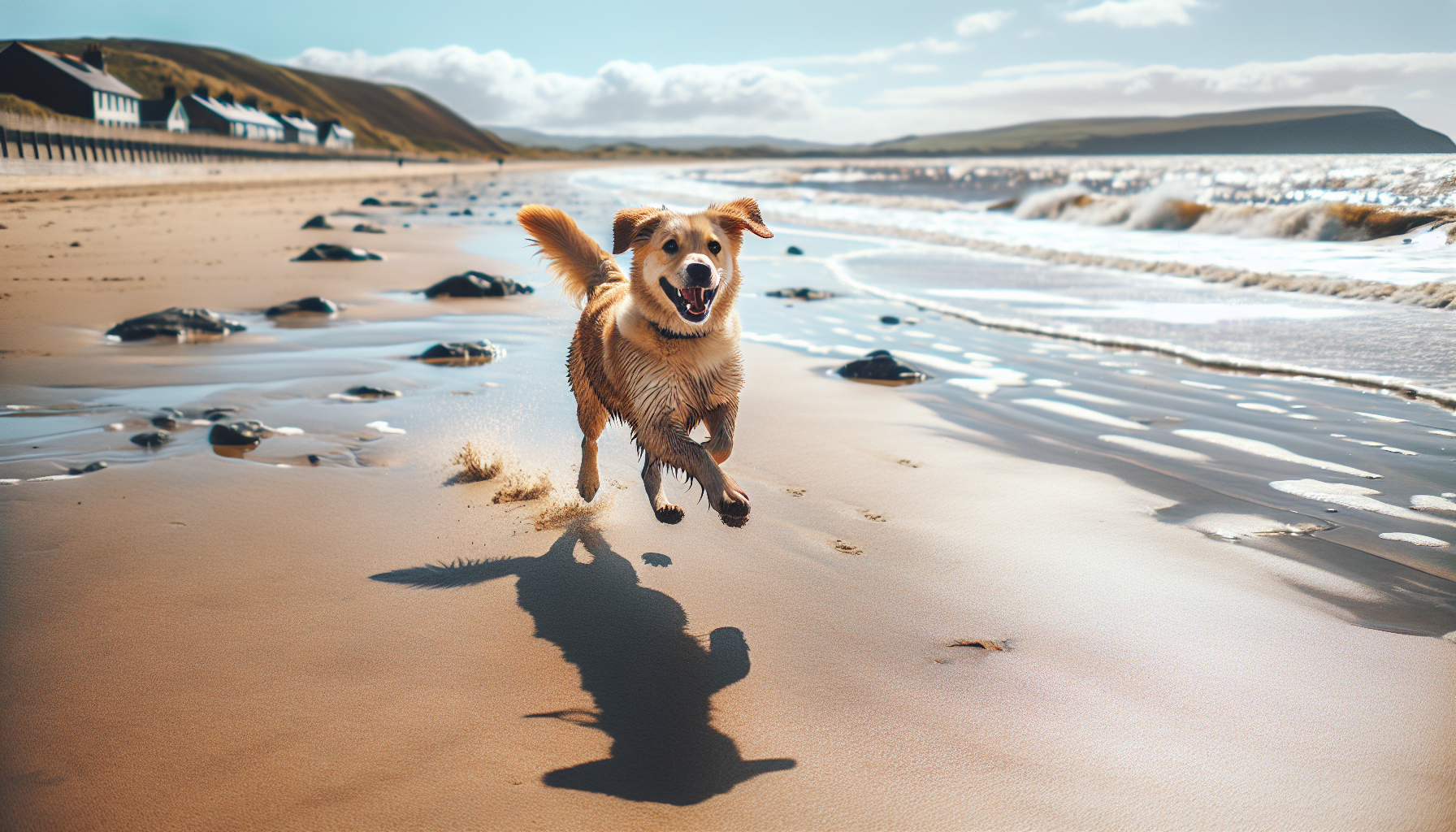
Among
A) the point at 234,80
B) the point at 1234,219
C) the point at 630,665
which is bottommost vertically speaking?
the point at 630,665

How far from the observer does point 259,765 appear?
82.7 inches

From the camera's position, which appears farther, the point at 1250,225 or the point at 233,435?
Answer: the point at 1250,225

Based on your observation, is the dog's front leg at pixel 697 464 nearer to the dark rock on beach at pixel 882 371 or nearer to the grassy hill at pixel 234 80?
the dark rock on beach at pixel 882 371

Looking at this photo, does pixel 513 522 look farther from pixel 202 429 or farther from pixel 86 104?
pixel 86 104

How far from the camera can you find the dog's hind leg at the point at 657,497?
149 inches

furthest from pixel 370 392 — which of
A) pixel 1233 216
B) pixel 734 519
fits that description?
pixel 1233 216

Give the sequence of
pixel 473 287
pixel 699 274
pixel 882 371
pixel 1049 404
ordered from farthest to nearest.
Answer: pixel 473 287, pixel 882 371, pixel 1049 404, pixel 699 274

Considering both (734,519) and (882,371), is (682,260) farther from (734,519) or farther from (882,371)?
(882,371)

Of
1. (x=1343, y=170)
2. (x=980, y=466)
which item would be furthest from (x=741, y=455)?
(x=1343, y=170)

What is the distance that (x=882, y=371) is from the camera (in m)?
6.81

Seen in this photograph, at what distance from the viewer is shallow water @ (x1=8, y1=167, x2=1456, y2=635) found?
3965 millimetres

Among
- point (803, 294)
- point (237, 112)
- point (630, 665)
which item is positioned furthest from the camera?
point (237, 112)

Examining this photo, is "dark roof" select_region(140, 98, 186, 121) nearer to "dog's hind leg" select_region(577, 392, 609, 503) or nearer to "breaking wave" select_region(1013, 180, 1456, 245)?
"breaking wave" select_region(1013, 180, 1456, 245)

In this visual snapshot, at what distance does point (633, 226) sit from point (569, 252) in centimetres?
107
